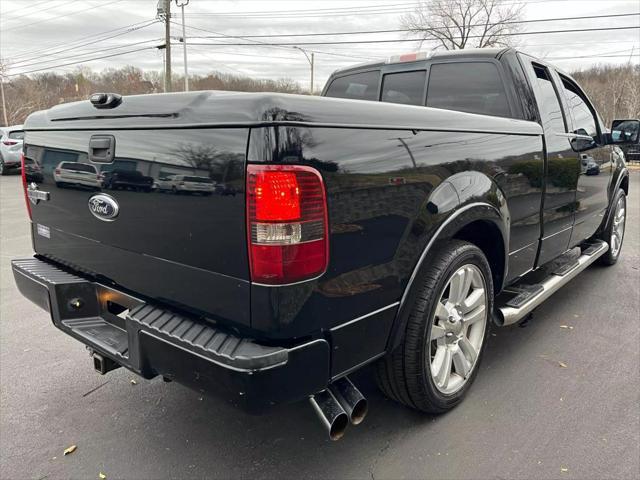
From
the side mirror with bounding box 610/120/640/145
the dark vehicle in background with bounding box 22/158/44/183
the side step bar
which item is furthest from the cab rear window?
the side mirror with bounding box 610/120/640/145

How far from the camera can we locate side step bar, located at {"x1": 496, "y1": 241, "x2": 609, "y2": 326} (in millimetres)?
2855

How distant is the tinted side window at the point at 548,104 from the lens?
10.8 ft

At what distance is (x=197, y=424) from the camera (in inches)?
101

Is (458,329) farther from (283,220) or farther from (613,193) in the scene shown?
(613,193)

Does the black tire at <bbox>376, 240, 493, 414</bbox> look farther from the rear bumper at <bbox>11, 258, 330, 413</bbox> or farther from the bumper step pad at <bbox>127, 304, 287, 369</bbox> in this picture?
the bumper step pad at <bbox>127, 304, 287, 369</bbox>

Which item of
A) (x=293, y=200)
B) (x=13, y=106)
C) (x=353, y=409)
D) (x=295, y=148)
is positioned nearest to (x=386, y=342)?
(x=353, y=409)

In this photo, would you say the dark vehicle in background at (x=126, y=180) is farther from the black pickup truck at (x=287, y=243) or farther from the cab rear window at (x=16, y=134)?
the cab rear window at (x=16, y=134)

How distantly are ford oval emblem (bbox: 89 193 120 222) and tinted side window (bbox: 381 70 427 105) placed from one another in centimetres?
250

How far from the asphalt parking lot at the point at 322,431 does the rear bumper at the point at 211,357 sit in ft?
1.92

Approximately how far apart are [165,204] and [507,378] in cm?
230

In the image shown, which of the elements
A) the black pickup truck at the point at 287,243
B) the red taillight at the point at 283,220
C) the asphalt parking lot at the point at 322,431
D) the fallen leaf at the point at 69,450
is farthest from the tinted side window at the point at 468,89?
the fallen leaf at the point at 69,450

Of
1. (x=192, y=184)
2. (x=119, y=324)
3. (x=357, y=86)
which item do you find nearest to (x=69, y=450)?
(x=119, y=324)

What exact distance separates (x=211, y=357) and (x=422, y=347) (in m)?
1.02

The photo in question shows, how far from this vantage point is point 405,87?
12.8ft
